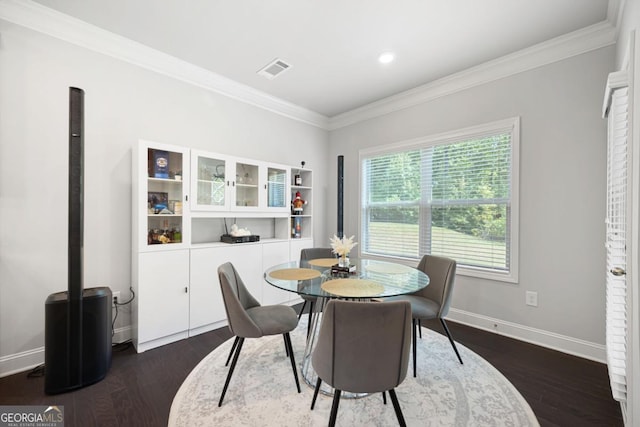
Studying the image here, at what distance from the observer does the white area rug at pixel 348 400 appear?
1630 mm

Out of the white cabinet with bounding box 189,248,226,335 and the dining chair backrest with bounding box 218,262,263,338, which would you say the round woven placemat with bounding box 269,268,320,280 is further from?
the white cabinet with bounding box 189,248,226,335

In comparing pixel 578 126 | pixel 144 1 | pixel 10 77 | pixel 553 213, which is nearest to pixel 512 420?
pixel 553 213

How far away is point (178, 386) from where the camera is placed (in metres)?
1.96

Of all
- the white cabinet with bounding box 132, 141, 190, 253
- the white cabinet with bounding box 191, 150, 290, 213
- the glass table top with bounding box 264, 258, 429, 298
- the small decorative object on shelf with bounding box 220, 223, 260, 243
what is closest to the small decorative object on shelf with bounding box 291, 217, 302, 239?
the white cabinet with bounding box 191, 150, 290, 213

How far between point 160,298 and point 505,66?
160 inches

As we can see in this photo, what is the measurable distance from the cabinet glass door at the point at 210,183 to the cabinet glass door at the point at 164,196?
18 cm

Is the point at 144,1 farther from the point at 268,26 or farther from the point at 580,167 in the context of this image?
the point at 580,167

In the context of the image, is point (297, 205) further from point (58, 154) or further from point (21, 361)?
point (21, 361)

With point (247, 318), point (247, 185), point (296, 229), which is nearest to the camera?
point (247, 318)

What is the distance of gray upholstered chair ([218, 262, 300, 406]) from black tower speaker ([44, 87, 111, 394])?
1.02 m

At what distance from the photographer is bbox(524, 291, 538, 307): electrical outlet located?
264 centimetres

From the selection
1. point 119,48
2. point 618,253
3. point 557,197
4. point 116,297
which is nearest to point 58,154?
point 119,48

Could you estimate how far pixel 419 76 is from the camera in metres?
3.16

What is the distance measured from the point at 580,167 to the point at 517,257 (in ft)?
3.12
